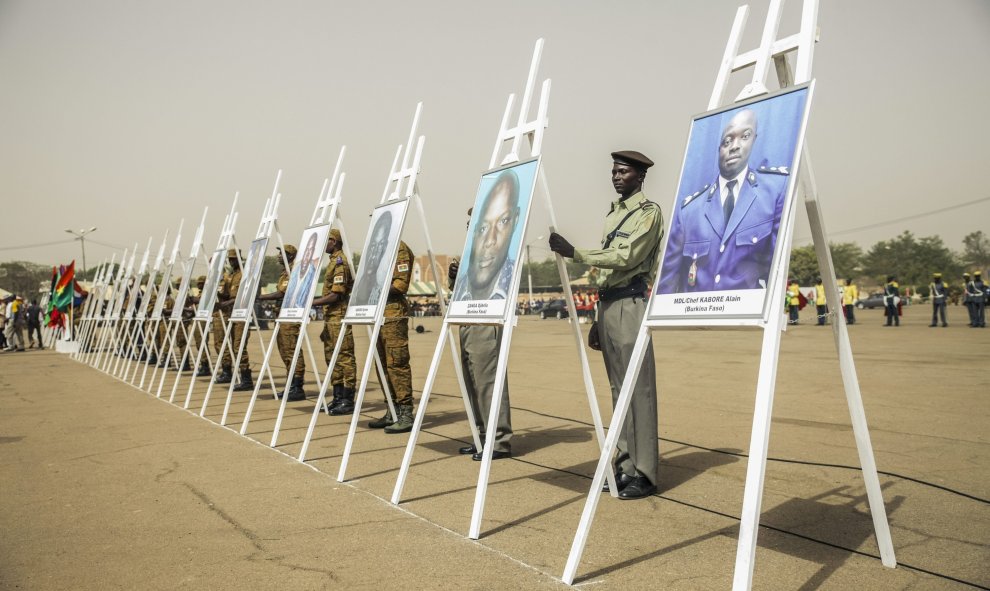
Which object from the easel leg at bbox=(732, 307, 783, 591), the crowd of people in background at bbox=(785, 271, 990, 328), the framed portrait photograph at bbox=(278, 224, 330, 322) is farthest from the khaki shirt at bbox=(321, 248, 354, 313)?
the crowd of people in background at bbox=(785, 271, 990, 328)

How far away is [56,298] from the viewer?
91.6 feet

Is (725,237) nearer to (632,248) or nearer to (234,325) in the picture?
(632,248)

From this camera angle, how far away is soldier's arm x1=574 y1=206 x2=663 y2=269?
193 inches

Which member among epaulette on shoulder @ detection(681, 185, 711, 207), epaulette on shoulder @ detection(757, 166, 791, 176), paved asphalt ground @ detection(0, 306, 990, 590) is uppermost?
epaulette on shoulder @ detection(757, 166, 791, 176)

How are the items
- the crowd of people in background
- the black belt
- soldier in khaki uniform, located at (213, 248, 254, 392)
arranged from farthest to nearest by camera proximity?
the crowd of people in background, soldier in khaki uniform, located at (213, 248, 254, 392), the black belt

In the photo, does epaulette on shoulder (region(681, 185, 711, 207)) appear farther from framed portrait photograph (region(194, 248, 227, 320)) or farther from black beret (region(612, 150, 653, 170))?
framed portrait photograph (region(194, 248, 227, 320))

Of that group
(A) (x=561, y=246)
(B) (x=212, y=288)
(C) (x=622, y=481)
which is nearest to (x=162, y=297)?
(B) (x=212, y=288)

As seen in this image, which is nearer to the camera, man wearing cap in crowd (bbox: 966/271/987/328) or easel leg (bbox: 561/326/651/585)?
easel leg (bbox: 561/326/651/585)

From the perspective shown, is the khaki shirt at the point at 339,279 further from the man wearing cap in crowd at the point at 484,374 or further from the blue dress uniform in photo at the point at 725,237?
the blue dress uniform in photo at the point at 725,237

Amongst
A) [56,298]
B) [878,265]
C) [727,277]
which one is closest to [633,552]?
[727,277]

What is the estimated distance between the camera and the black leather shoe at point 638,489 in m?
5.21

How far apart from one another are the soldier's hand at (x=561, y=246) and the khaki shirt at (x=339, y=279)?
17.3 ft

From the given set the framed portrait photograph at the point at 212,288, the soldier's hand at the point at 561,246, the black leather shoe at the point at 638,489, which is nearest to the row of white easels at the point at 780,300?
the soldier's hand at the point at 561,246

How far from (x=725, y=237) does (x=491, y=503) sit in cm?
255
